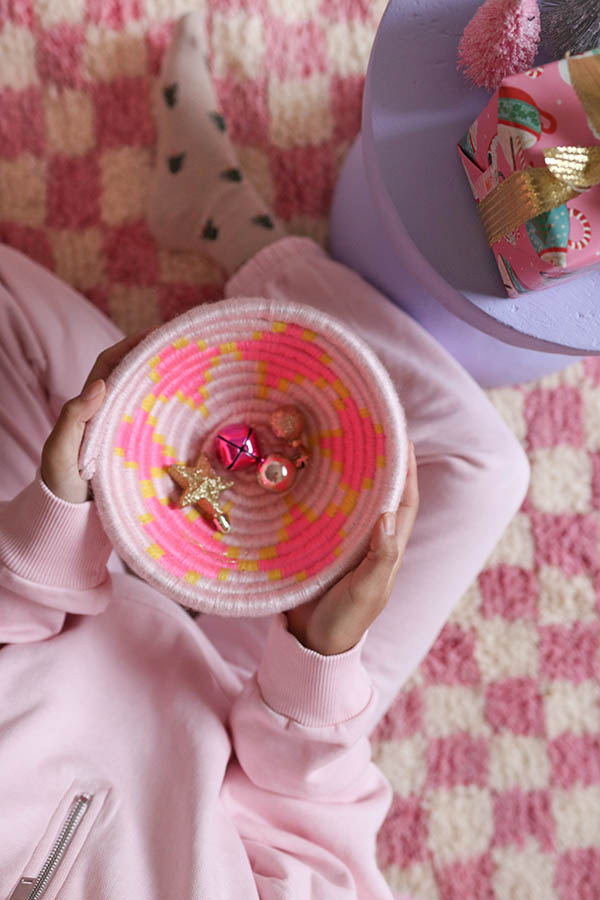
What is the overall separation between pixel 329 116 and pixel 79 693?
732mm

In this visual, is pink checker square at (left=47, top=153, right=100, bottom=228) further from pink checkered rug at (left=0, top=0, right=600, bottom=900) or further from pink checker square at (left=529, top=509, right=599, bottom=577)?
pink checker square at (left=529, top=509, right=599, bottom=577)

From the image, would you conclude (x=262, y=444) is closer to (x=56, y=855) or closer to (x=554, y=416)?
(x=56, y=855)

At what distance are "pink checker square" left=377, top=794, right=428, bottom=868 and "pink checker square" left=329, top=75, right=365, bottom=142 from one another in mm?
821

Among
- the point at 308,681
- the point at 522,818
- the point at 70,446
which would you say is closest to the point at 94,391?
the point at 70,446

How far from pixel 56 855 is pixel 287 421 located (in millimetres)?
377

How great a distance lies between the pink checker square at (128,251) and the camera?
3.03 ft

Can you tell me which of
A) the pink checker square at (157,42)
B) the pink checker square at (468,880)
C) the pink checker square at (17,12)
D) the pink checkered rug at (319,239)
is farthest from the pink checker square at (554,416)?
the pink checker square at (17,12)

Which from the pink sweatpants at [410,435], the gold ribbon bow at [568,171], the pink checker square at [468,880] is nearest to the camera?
the gold ribbon bow at [568,171]

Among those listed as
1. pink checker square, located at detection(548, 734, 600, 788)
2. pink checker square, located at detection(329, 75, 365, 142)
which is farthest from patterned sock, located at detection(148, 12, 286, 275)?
pink checker square, located at detection(548, 734, 600, 788)

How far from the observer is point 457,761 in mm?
899

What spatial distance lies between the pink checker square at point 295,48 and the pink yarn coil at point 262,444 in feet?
1.70

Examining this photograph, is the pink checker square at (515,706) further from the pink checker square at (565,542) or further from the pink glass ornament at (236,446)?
the pink glass ornament at (236,446)

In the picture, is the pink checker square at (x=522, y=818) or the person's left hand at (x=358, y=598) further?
the pink checker square at (x=522, y=818)

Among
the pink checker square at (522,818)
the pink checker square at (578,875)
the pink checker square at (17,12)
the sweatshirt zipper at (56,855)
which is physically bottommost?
the pink checker square at (578,875)
